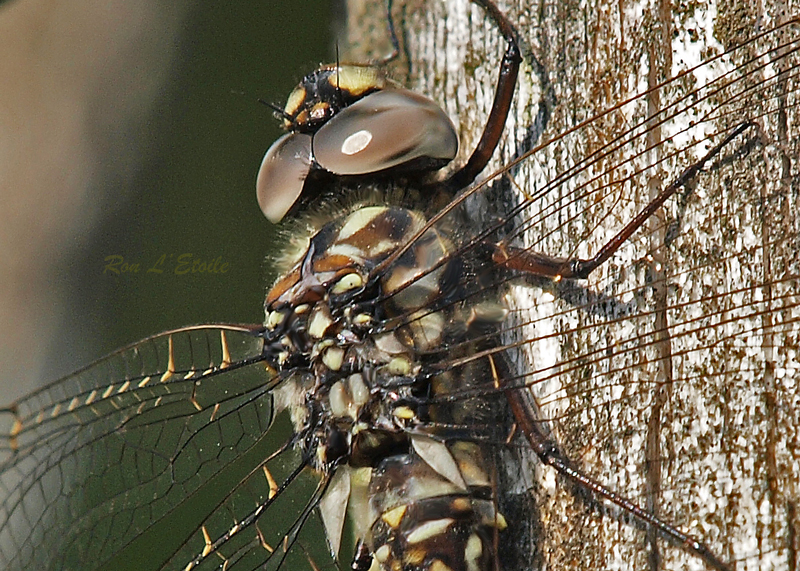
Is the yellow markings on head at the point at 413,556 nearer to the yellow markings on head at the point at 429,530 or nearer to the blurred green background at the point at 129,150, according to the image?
the yellow markings on head at the point at 429,530

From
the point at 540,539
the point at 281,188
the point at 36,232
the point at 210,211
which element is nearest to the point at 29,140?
the point at 36,232

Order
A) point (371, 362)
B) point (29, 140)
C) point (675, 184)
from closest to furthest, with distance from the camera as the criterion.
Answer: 1. point (675, 184)
2. point (371, 362)
3. point (29, 140)

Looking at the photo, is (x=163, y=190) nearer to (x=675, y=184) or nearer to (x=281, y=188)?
(x=281, y=188)

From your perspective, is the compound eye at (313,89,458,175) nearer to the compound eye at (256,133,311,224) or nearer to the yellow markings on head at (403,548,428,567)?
the compound eye at (256,133,311,224)

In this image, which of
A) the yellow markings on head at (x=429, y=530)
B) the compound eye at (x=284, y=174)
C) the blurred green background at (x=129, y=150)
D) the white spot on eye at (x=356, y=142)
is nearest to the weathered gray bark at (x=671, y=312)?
the yellow markings on head at (x=429, y=530)

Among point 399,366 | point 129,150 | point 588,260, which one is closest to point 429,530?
point 399,366
